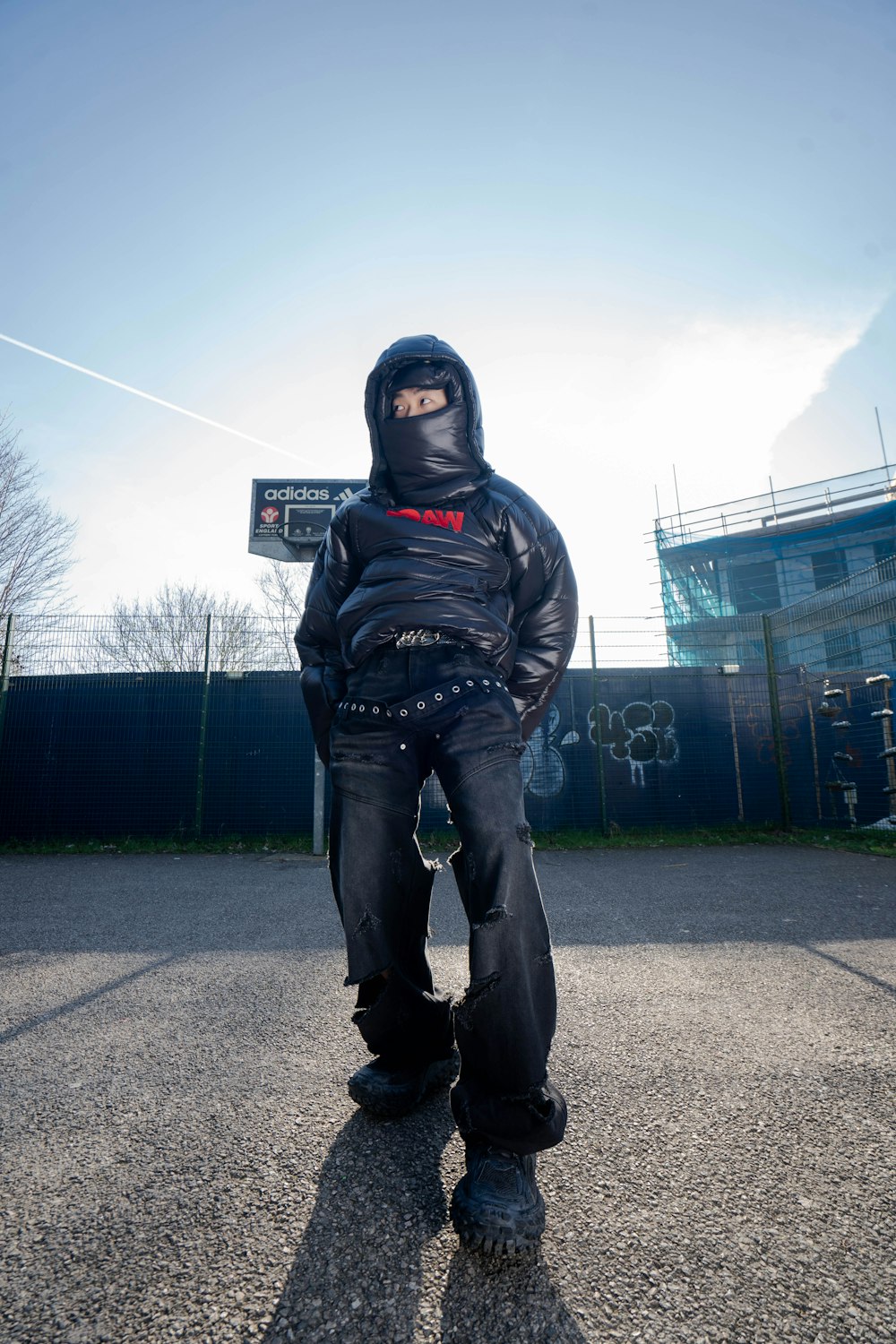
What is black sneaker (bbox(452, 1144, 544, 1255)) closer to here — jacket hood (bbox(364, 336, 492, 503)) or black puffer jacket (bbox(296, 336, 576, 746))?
black puffer jacket (bbox(296, 336, 576, 746))

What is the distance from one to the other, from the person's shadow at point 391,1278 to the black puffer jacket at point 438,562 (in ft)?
3.52

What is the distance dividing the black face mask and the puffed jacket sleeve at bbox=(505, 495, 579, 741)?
20 centimetres

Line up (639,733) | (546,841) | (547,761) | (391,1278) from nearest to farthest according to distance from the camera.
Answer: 1. (391,1278)
2. (546,841)
3. (547,761)
4. (639,733)

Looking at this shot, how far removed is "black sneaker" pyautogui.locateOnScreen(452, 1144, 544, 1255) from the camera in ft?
3.98

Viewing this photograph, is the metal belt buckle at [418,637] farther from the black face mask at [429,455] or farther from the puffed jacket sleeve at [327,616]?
the black face mask at [429,455]

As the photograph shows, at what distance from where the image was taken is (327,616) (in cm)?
196

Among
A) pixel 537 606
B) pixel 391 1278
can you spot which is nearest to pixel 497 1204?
pixel 391 1278

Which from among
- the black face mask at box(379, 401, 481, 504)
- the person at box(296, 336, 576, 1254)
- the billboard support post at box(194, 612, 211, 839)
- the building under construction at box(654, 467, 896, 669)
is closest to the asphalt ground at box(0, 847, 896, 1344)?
the person at box(296, 336, 576, 1254)

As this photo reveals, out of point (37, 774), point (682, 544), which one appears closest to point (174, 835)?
point (37, 774)

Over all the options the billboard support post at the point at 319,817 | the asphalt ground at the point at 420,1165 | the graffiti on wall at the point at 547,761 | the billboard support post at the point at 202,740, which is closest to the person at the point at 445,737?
the asphalt ground at the point at 420,1165

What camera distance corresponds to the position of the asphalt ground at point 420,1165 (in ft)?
3.56

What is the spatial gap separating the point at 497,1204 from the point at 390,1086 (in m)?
0.54

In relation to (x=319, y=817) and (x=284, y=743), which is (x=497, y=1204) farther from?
(x=284, y=743)

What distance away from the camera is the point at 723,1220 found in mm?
1302
